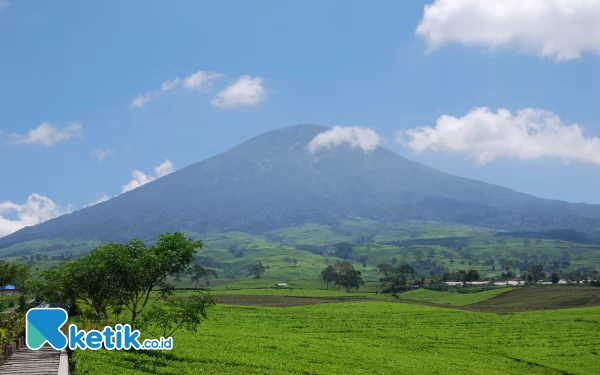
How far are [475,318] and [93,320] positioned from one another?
3837 centimetres

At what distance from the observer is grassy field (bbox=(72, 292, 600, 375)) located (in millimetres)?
26734

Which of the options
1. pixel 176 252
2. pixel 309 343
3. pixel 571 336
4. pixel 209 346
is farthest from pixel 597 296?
pixel 176 252

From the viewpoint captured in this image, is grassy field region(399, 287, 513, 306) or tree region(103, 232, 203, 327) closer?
tree region(103, 232, 203, 327)

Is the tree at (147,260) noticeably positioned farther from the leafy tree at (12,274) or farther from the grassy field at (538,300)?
the leafy tree at (12,274)

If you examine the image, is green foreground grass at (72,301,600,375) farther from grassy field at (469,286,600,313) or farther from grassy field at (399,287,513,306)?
grassy field at (399,287,513,306)

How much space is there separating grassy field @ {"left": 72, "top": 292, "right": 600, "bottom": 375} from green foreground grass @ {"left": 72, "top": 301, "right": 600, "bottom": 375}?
58 mm

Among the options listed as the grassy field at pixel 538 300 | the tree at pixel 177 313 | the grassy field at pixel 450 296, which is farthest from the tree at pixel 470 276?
the tree at pixel 177 313

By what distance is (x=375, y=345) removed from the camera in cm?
3653

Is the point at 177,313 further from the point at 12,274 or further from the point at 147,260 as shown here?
the point at 12,274

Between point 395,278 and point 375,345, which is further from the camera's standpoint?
point 395,278

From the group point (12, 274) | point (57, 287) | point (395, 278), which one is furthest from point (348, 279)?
point (57, 287)

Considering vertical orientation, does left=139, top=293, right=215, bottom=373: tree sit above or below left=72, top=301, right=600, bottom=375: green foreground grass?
above

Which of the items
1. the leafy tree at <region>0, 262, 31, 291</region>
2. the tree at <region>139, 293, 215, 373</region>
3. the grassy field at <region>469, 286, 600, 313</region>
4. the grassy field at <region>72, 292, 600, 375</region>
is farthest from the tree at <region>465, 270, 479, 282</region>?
the tree at <region>139, 293, 215, 373</region>

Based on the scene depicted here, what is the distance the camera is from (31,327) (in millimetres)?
23125
